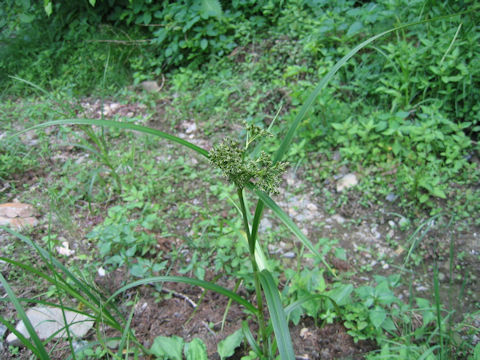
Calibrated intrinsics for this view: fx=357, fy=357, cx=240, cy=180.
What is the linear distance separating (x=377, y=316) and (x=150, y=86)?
3.34 metres

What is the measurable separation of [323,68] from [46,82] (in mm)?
3284

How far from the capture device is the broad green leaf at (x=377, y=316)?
169 centimetres

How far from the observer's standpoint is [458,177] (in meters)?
2.52

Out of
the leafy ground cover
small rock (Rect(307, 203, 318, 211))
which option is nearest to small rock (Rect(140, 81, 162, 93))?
the leafy ground cover

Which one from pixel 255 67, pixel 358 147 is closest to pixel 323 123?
pixel 358 147

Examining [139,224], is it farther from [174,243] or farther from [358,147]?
[358,147]

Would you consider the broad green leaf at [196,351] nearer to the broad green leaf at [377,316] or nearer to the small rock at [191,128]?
the broad green leaf at [377,316]

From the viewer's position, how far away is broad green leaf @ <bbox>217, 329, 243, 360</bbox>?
1710mm

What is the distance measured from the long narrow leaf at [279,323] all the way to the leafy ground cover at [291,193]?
424 mm

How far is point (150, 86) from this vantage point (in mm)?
4035

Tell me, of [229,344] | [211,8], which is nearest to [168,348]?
[229,344]

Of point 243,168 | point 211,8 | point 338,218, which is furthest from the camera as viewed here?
point 211,8

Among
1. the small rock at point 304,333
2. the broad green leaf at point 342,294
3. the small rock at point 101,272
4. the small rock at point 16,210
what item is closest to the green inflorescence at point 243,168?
the broad green leaf at point 342,294

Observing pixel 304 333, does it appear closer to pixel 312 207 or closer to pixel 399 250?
pixel 399 250
